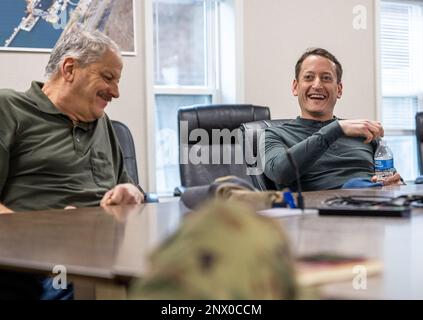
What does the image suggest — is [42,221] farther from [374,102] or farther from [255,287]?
[374,102]

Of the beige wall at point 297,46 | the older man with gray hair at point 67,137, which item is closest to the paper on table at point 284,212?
the older man with gray hair at point 67,137

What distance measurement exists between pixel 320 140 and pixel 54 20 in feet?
6.78

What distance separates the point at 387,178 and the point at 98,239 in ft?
5.38

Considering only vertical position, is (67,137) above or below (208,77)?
below

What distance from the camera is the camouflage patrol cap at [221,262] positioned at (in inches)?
15.1

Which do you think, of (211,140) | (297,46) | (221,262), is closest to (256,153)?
(211,140)

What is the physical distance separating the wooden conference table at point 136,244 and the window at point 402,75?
13.0 feet

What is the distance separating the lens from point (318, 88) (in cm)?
279

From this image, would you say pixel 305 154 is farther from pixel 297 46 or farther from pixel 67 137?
pixel 297 46

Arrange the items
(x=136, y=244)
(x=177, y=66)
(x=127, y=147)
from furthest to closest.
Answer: (x=177, y=66) < (x=127, y=147) < (x=136, y=244)

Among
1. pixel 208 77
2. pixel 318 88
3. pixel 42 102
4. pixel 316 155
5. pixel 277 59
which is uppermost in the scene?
pixel 277 59

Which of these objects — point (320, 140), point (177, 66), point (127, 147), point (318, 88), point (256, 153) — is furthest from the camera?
point (177, 66)

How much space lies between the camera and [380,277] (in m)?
0.66

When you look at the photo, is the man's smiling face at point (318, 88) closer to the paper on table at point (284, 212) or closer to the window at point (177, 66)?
the paper on table at point (284, 212)
